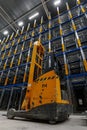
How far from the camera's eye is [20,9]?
12.4 meters

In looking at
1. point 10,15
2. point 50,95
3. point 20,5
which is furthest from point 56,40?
point 10,15

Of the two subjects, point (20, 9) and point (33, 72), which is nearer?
point (33, 72)

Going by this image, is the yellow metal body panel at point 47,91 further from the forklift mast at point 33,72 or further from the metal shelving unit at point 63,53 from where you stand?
the metal shelving unit at point 63,53

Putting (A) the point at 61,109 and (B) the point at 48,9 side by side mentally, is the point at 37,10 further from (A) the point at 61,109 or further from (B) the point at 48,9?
(A) the point at 61,109

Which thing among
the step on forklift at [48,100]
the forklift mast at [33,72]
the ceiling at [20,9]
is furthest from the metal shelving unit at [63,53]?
the ceiling at [20,9]

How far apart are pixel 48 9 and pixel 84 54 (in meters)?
9.23

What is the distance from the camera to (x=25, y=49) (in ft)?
32.5

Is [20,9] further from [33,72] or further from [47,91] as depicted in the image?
[47,91]

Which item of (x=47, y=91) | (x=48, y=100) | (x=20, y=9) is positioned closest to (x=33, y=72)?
(x=47, y=91)

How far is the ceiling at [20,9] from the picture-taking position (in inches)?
458

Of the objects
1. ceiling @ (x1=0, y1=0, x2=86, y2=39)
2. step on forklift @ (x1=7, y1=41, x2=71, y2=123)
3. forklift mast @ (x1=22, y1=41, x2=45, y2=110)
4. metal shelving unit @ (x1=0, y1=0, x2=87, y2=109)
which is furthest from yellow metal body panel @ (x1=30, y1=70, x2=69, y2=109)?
ceiling @ (x1=0, y1=0, x2=86, y2=39)

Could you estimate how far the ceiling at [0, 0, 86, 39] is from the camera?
38.1 feet

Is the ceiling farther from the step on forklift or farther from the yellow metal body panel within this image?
the yellow metal body panel

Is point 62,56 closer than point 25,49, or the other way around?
point 62,56
